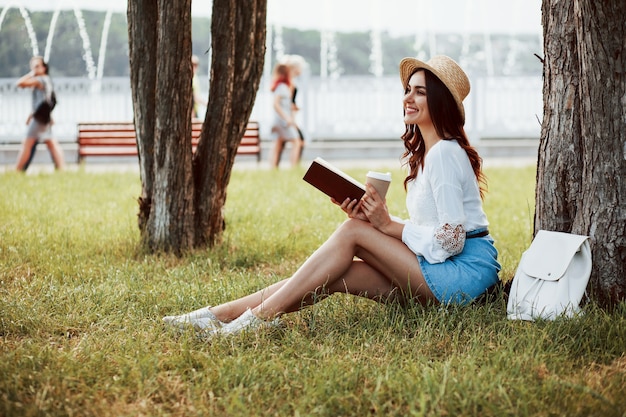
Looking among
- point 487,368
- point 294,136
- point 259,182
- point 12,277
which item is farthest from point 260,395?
point 294,136

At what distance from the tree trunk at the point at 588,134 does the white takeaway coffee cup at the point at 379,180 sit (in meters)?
0.95

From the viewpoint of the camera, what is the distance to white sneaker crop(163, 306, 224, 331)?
Result: 14.3 ft

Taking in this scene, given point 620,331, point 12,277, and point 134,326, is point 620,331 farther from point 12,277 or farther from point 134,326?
point 12,277

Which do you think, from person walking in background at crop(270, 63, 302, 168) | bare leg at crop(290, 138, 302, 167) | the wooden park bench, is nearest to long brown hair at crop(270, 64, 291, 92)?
person walking in background at crop(270, 63, 302, 168)

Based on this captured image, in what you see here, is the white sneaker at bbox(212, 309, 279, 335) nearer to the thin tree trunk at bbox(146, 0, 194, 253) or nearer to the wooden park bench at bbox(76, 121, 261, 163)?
the thin tree trunk at bbox(146, 0, 194, 253)

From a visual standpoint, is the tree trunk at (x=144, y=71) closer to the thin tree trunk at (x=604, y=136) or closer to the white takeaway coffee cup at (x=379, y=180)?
the white takeaway coffee cup at (x=379, y=180)

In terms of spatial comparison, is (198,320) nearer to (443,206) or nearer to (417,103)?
(443,206)

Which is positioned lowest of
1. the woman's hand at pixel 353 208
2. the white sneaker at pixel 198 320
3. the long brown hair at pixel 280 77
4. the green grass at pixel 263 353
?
the green grass at pixel 263 353

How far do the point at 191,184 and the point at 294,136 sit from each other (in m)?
7.45

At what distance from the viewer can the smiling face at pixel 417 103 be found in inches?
180

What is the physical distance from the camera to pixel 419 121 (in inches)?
180

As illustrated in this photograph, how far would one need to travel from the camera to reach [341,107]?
58.1 ft

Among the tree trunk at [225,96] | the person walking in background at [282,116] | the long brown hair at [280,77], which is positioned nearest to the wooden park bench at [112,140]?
the person walking in background at [282,116]

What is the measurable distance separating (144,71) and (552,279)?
359 centimetres
